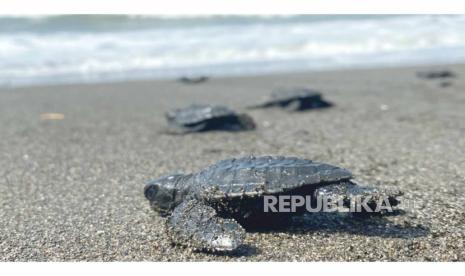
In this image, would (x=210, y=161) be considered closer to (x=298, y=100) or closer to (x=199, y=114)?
(x=199, y=114)

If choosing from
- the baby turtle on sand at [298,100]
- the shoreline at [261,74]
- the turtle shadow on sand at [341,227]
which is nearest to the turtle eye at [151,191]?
the turtle shadow on sand at [341,227]

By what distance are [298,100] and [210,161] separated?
2.82 m

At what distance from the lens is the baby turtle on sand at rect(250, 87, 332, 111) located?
7156 mm

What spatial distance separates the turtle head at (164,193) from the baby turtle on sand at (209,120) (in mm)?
2645

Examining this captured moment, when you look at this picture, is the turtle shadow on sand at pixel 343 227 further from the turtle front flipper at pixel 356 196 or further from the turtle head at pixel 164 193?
the turtle head at pixel 164 193

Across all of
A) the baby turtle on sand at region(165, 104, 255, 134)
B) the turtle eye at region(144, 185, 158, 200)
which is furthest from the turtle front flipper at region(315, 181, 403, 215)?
the baby turtle on sand at region(165, 104, 255, 134)

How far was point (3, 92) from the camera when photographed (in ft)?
33.0

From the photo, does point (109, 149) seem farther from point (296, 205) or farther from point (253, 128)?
point (296, 205)

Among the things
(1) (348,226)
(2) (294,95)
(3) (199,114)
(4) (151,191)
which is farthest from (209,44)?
(1) (348,226)

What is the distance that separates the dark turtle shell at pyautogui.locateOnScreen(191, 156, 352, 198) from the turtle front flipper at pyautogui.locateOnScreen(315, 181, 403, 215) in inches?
1.9

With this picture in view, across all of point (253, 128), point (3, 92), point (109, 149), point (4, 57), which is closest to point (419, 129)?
point (253, 128)

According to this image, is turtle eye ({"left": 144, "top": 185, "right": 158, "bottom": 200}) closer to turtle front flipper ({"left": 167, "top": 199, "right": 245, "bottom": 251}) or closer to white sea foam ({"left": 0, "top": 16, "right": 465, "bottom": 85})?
turtle front flipper ({"left": 167, "top": 199, "right": 245, "bottom": 251})

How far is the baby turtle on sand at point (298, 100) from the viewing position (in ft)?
23.5

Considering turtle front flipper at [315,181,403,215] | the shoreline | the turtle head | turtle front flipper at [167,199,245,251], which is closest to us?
turtle front flipper at [167,199,245,251]
